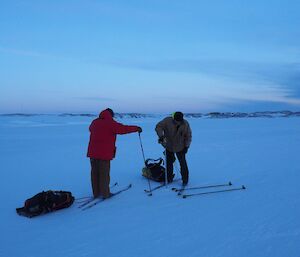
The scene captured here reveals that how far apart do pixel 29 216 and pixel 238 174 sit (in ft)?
16.8

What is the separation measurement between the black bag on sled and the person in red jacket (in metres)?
0.68

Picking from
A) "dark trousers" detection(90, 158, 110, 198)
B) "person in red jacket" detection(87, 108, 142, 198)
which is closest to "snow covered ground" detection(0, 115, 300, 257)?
"dark trousers" detection(90, 158, 110, 198)

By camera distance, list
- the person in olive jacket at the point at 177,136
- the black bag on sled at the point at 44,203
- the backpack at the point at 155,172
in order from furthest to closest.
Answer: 1. the backpack at the point at 155,172
2. the person in olive jacket at the point at 177,136
3. the black bag on sled at the point at 44,203

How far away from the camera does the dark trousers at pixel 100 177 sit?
6332 millimetres

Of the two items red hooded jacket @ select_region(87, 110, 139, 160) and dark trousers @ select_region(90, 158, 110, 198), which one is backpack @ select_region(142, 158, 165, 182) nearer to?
dark trousers @ select_region(90, 158, 110, 198)

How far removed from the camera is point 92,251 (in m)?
4.22

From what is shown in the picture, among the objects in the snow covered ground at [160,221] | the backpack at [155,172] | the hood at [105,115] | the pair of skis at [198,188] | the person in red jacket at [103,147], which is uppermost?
the hood at [105,115]

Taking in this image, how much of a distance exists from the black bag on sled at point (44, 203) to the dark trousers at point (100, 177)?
62 cm

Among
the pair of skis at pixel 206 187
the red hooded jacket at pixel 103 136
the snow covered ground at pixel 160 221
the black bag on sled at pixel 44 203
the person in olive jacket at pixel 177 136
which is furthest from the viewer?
the person in olive jacket at pixel 177 136

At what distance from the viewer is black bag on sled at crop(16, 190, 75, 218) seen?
5.54 metres

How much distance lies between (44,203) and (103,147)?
4.50 ft

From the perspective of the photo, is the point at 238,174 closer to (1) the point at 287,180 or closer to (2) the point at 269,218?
(1) the point at 287,180

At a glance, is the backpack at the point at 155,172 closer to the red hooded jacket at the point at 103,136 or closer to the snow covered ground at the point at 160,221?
the snow covered ground at the point at 160,221

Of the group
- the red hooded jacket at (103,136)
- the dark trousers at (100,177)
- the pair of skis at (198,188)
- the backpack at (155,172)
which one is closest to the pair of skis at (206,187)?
the pair of skis at (198,188)
